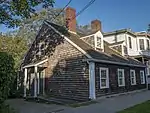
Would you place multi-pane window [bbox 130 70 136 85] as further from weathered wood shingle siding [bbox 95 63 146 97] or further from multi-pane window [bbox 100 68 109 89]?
multi-pane window [bbox 100 68 109 89]

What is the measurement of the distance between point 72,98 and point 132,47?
16065mm

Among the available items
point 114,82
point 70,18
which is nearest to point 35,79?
point 114,82

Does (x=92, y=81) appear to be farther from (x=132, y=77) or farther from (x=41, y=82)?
(x=132, y=77)

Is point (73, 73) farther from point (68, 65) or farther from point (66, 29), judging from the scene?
point (66, 29)

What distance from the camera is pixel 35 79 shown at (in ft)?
59.0

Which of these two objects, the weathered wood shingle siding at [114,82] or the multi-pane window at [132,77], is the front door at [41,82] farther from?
the multi-pane window at [132,77]

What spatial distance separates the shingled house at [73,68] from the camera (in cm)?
1562

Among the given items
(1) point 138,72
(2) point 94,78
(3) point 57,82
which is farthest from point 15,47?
(1) point 138,72

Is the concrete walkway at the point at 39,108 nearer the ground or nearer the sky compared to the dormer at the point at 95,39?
nearer the ground

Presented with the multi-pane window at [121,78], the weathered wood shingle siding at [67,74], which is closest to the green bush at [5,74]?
the weathered wood shingle siding at [67,74]

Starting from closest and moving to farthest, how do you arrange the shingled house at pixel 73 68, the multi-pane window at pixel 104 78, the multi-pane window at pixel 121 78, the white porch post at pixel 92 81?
the white porch post at pixel 92 81 → the shingled house at pixel 73 68 → the multi-pane window at pixel 104 78 → the multi-pane window at pixel 121 78

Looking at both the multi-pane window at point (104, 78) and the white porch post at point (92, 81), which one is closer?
the white porch post at point (92, 81)

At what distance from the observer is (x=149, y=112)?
30.8ft

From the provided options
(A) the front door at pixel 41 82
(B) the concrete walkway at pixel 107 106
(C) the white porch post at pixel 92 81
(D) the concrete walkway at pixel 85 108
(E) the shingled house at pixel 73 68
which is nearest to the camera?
(B) the concrete walkway at pixel 107 106
